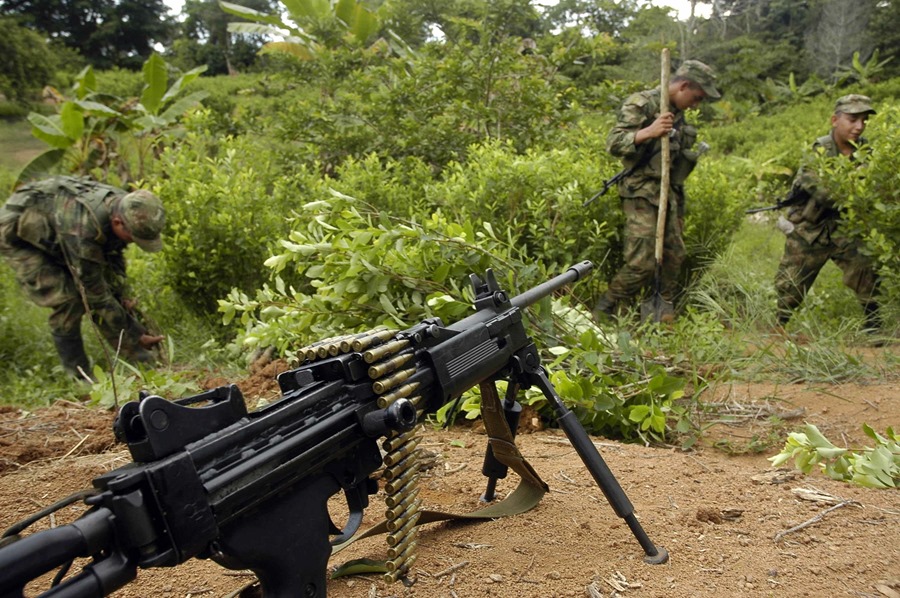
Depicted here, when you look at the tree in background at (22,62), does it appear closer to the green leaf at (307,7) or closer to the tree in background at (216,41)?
the tree in background at (216,41)

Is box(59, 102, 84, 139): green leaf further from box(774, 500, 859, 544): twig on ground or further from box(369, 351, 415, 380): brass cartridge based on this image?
box(774, 500, 859, 544): twig on ground

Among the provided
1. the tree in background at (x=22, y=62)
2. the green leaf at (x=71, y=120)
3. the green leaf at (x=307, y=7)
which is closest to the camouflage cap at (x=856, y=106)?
the green leaf at (x=71, y=120)

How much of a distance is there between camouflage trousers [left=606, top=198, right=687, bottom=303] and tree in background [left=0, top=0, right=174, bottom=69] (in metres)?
23.3

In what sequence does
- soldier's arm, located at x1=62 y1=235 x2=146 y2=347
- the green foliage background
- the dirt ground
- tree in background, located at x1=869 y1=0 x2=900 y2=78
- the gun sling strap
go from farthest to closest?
tree in background, located at x1=869 y1=0 x2=900 y2=78 → soldier's arm, located at x1=62 y1=235 x2=146 y2=347 → the green foliage background → the gun sling strap → the dirt ground

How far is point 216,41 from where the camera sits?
2945 centimetres

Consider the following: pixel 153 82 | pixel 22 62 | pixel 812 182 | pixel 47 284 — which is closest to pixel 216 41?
pixel 22 62

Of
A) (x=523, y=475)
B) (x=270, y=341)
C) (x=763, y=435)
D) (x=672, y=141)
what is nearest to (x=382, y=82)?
(x=672, y=141)

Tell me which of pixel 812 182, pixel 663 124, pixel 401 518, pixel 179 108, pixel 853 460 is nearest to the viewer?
pixel 401 518

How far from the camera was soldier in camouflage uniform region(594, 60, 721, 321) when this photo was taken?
6.05 m

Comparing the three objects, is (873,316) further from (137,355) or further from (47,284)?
(47,284)

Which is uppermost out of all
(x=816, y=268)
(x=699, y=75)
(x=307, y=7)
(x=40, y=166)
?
(x=307, y=7)

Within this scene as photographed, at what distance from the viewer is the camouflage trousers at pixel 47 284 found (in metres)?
5.92

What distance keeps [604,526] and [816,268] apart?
215 inches

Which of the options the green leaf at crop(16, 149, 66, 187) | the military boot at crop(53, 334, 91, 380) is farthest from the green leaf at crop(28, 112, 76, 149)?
the military boot at crop(53, 334, 91, 380)
